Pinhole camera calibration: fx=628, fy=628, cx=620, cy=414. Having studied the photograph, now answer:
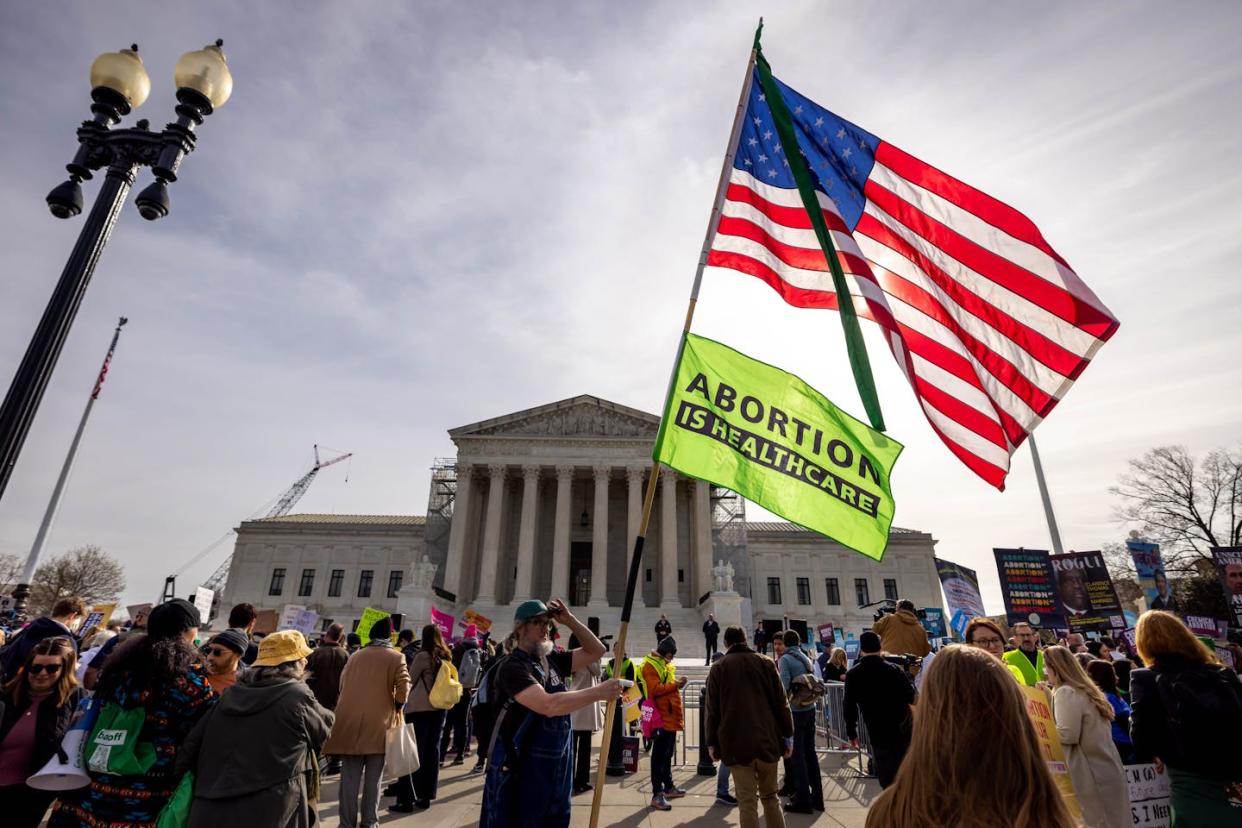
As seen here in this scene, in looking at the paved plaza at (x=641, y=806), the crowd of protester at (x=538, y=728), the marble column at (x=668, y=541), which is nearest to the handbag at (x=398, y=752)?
the crowd of protester at (x=538, y=728)

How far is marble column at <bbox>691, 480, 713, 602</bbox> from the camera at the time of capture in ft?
139

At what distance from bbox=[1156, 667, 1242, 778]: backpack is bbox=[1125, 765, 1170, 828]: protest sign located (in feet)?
2.32

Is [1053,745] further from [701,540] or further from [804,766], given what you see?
[701,540]

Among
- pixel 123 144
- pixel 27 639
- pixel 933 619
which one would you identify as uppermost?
pixel 123 144

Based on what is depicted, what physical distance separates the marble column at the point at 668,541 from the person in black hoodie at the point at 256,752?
3509 centimetres

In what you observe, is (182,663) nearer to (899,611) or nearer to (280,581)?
(899,611)

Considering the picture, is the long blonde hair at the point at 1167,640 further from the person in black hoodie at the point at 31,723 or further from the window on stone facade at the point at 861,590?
the window on stone facade at the point at 861,590

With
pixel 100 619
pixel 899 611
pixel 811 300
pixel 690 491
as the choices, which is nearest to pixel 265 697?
pixel 811 300

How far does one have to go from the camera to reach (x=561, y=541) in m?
42.4

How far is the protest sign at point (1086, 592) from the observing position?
1716 cm

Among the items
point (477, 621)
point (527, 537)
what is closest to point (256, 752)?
point (477, 621)

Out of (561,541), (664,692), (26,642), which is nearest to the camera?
(26,642)

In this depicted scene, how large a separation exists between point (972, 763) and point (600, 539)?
41.4m

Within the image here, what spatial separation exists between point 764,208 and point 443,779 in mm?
9315
